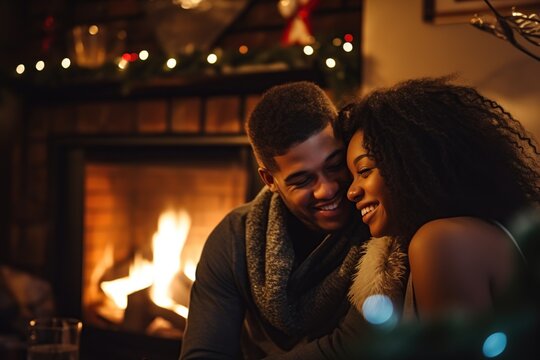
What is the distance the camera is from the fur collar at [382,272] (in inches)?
43.6

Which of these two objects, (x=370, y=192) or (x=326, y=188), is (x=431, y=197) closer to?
(x=370, y=192)

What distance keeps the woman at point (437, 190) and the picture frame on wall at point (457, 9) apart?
0.60 metres

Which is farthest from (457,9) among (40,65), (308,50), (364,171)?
(40,65)

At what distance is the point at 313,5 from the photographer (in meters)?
2.10

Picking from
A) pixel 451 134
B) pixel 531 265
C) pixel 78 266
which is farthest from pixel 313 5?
pixel 531 265

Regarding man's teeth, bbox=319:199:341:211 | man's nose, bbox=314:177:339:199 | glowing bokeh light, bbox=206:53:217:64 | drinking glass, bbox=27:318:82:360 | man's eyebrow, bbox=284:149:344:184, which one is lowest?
drinking glass, bbox=27:318:82:360

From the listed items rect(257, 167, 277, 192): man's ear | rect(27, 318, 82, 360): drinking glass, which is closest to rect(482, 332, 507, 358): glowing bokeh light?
rect(257, 167, 277, 192): man's ear

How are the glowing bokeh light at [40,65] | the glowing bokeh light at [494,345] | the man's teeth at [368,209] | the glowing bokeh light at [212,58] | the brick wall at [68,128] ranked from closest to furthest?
1. the glowing bokeh light at [494,345]
2. the man's teeth at [368,209]
3. the glowing bokeh light at [212,58]
4. the brick wall at [68,128]
5. the glowing bokeh light at [40,65]

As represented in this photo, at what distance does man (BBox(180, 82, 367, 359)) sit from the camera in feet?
4.19

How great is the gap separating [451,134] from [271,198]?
568mm

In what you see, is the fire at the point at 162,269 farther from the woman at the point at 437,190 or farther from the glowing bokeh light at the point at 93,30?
the woman at the point at 437,190

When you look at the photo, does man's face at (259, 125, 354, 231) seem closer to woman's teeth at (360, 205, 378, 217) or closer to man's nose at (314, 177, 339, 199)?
man's nose at (314, 177, 339, 199)

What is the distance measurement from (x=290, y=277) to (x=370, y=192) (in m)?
0.36

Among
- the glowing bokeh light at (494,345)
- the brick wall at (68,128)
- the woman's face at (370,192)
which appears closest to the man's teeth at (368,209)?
the woman's face at (370,192)
